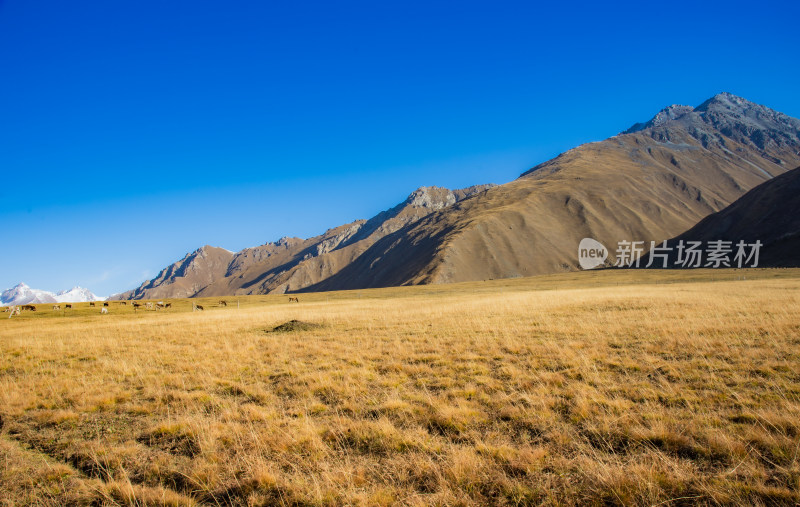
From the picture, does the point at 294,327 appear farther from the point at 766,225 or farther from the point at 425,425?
the point at 766,225

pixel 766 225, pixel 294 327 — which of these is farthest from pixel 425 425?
pixel 766 225

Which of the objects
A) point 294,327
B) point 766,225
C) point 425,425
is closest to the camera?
point 425,425

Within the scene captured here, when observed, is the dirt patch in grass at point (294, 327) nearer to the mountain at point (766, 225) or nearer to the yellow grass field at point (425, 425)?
the yellow grass field at point (425, 425)

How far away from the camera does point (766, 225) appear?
116375 mm

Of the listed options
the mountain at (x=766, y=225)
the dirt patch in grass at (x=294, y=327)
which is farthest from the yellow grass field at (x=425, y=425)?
the mountain at (x=766, y=225)

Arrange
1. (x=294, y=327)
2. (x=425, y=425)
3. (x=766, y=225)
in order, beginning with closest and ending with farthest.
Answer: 1. (x=425, y=425)
2. (x=294, y=327)
3. (x=766, y=225)

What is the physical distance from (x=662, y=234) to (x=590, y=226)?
106ft

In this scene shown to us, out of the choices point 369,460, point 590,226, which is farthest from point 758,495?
point 590,226

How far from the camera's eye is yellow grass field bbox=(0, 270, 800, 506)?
437cm

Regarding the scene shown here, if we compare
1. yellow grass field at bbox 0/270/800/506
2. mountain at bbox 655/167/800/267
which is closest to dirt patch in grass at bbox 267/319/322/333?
yellow grass field at bbox 0/270/800/506

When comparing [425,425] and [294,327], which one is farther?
[294,327]

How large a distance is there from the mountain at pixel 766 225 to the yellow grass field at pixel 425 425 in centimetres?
12481

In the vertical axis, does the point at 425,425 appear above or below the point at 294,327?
below

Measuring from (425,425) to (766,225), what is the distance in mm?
162364
